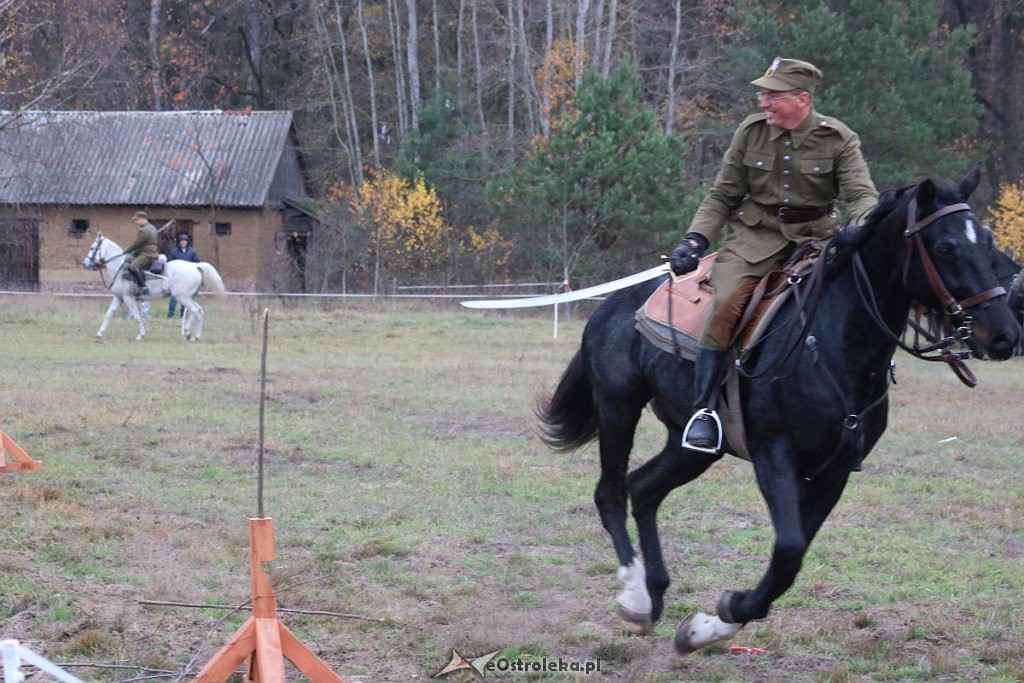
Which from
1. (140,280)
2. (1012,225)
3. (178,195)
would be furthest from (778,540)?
(178,195)

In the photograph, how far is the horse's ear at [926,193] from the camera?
4.37 metres

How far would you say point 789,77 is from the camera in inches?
199

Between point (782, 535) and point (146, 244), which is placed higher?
point (146, 244)

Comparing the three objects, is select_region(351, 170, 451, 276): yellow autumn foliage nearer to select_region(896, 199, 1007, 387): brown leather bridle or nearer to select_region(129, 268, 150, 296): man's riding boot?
select_region(129, 268, 150, 296): man's riding boot

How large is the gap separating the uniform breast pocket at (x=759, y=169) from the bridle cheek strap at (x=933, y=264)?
82 centimetres

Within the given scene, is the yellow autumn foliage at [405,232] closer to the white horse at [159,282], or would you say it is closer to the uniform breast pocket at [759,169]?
the white horse at [159,282]

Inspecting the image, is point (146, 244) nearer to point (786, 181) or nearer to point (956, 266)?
point (786, 181)

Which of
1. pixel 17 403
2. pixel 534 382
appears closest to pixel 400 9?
pixel 534 382

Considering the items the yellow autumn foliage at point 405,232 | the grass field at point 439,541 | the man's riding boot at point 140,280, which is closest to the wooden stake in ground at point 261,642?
the grass field at point 439,541

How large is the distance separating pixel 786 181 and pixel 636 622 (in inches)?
86.5

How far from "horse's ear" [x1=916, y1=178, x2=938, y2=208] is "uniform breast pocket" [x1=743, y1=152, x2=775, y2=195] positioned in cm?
87

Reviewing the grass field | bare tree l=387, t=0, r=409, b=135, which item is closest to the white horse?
the grass field

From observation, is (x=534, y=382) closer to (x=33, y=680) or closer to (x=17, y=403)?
(x=17, y=403)

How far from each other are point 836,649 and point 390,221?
28.0 m
